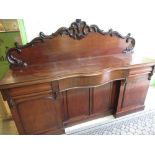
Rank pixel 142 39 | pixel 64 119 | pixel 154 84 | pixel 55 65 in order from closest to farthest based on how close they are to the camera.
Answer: pixel 55 65 → pixel 64 119 → pixel 142 39 → pixel 154 84

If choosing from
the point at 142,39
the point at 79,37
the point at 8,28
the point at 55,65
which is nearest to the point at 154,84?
the point at 142,39

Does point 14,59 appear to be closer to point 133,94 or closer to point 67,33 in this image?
point 67,33

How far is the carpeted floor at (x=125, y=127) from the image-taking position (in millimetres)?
1580

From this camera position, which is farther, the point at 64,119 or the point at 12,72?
the point at 64,119

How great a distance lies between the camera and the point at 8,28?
1.42 metres

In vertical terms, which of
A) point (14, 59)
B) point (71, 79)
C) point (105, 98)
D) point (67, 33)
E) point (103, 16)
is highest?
point (103, 16)

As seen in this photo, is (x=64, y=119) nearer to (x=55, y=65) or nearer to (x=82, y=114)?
(x=82, y=114)

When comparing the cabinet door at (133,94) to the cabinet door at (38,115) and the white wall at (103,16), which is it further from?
the cabinet door at (38,115)

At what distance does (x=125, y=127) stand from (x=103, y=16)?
4.81 ft

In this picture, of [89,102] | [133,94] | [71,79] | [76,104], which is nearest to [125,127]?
[133,94]

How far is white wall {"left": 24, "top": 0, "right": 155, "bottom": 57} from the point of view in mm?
1428

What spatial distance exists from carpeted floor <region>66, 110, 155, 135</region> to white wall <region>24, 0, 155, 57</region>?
1172 millimetres

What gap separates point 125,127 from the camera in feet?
5.40
